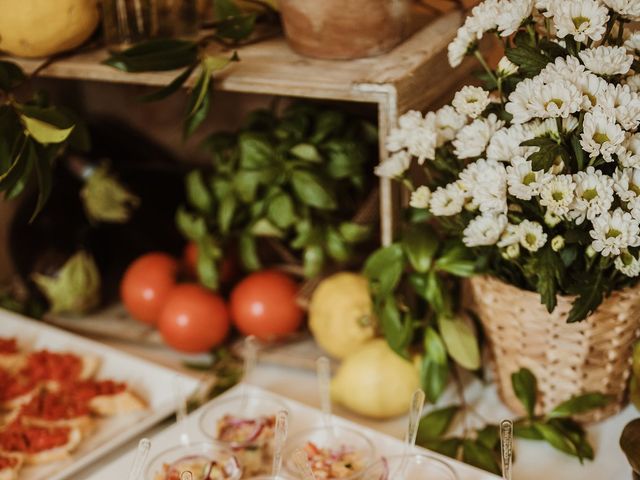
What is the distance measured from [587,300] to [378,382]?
0.31m

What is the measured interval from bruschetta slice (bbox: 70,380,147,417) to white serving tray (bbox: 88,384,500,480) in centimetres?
9

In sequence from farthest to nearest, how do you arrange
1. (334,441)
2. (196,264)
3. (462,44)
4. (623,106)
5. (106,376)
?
(196,264) < (106,376) < (334,441) < (462,44) < (623,106)

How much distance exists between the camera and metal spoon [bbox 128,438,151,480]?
903 millimetres

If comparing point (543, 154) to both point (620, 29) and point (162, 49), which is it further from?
point (162, 49)

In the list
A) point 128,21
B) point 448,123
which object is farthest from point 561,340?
point 128,21

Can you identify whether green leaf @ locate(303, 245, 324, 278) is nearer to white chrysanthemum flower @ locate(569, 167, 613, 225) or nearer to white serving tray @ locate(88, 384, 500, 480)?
white serving tray @ locate(88, 384, 500, 480)

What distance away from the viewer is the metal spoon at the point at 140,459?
90cm

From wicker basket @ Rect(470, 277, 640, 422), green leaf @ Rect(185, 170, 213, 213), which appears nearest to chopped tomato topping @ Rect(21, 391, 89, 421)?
green leaf @ Rect(185, 170, 213, 213)

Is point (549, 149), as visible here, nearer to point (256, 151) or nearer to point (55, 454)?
point (256, 151)

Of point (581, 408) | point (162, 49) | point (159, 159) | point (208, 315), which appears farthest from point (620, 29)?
point (159, 159)

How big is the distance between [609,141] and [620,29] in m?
0.14

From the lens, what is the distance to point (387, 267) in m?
1.10

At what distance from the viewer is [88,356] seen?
1279 mm

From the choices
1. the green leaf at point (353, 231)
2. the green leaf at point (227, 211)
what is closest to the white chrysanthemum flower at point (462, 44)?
the green leaf at point (353, 231)
